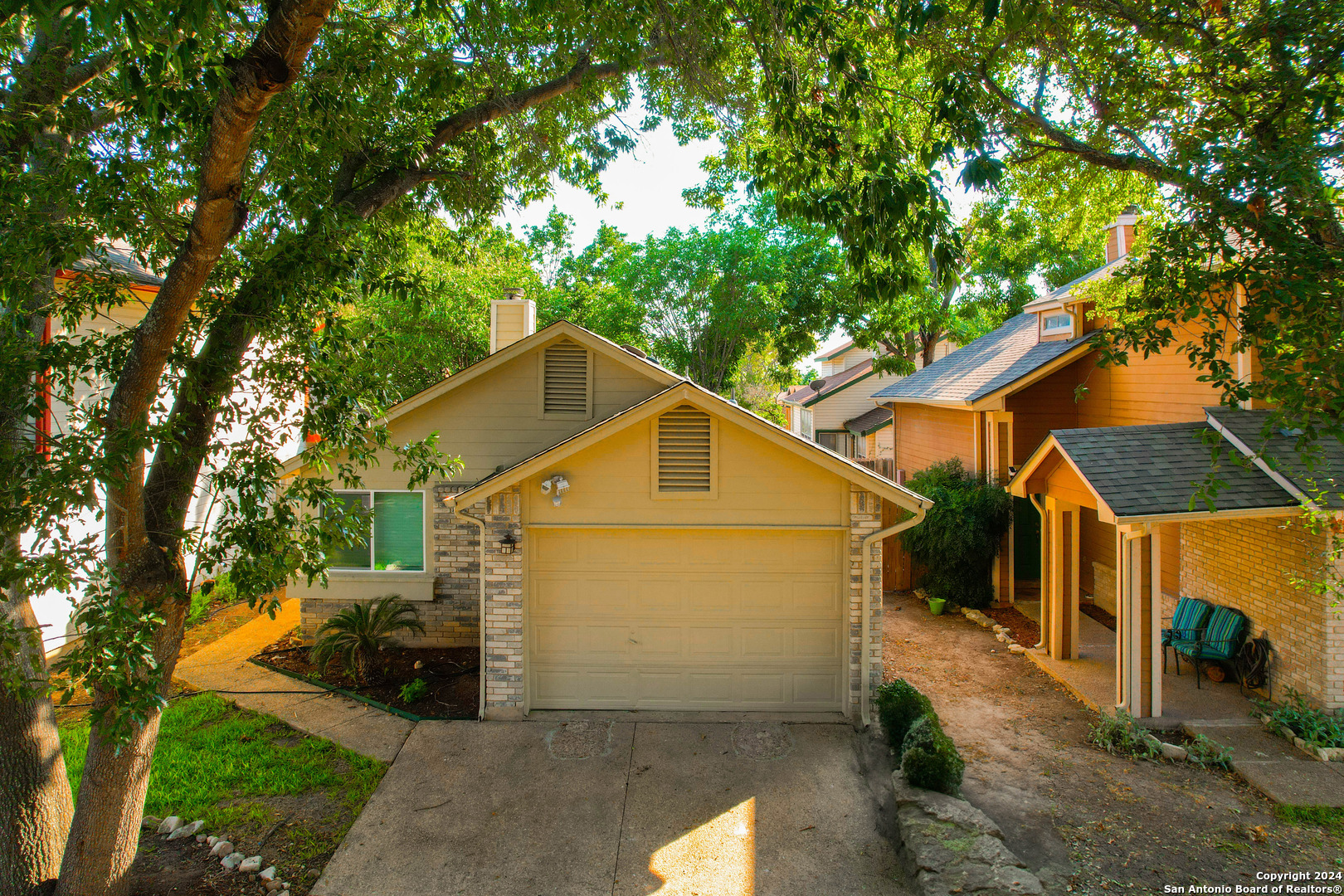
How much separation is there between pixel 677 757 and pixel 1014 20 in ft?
26.5

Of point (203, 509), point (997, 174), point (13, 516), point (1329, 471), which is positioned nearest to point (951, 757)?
point (997, 174)

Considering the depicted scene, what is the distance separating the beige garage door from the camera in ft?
28.7

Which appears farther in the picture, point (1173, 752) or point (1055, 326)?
point (1055, 326)

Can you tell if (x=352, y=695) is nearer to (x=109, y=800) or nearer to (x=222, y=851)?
(x=222, y=851)

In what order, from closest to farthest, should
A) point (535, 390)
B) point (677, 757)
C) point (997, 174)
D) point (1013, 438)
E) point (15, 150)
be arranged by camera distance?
point (997, 174) < point (15, 150) < point (677, 757) < point (535, 390) < point (1013, 438)

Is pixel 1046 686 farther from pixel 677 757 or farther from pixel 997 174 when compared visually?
pixel 997 174

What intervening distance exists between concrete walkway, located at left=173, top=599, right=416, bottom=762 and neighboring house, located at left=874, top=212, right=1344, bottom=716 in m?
8.53

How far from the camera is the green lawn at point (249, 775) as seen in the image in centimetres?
667

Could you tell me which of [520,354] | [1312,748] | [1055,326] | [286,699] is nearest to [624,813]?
[286,699]

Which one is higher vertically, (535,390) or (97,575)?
(535,390)

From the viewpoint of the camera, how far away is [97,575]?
400 centimetres

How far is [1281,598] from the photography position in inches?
344

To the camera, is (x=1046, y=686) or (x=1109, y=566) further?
(x=1109, y=566)

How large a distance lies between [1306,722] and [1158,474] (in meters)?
2.96
